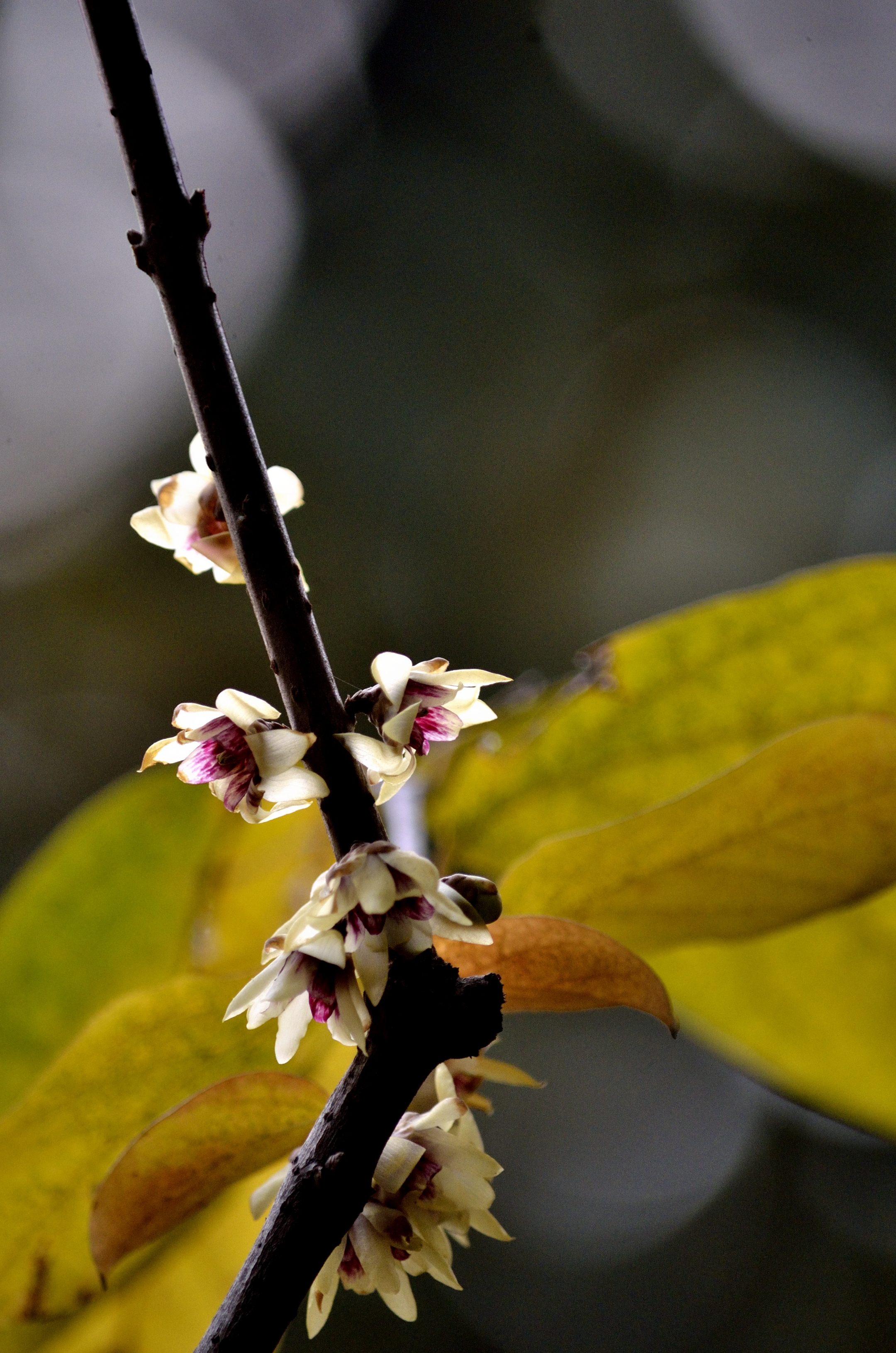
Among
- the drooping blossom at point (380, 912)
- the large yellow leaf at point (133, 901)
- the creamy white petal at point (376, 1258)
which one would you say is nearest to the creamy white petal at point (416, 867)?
the drooping blossom at point (380, 912)

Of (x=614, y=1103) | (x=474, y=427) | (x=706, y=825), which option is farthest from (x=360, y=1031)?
(x=614, y=1103)

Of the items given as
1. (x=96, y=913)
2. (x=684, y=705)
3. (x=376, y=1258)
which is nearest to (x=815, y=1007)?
(x=684, y=705)

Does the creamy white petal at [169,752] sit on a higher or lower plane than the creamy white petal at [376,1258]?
higher

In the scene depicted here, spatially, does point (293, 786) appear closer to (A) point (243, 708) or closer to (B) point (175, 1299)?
(A) point (243, 708)

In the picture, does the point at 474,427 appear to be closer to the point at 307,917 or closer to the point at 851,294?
the point at 851,294

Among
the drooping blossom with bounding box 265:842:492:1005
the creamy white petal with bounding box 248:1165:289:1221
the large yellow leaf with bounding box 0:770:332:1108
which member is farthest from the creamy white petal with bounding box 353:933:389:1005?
the large yellow leaf with bounding box 0:770:332:1108

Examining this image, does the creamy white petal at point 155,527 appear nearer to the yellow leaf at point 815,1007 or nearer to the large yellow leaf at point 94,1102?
the large yellow leaf at point 94,1102
